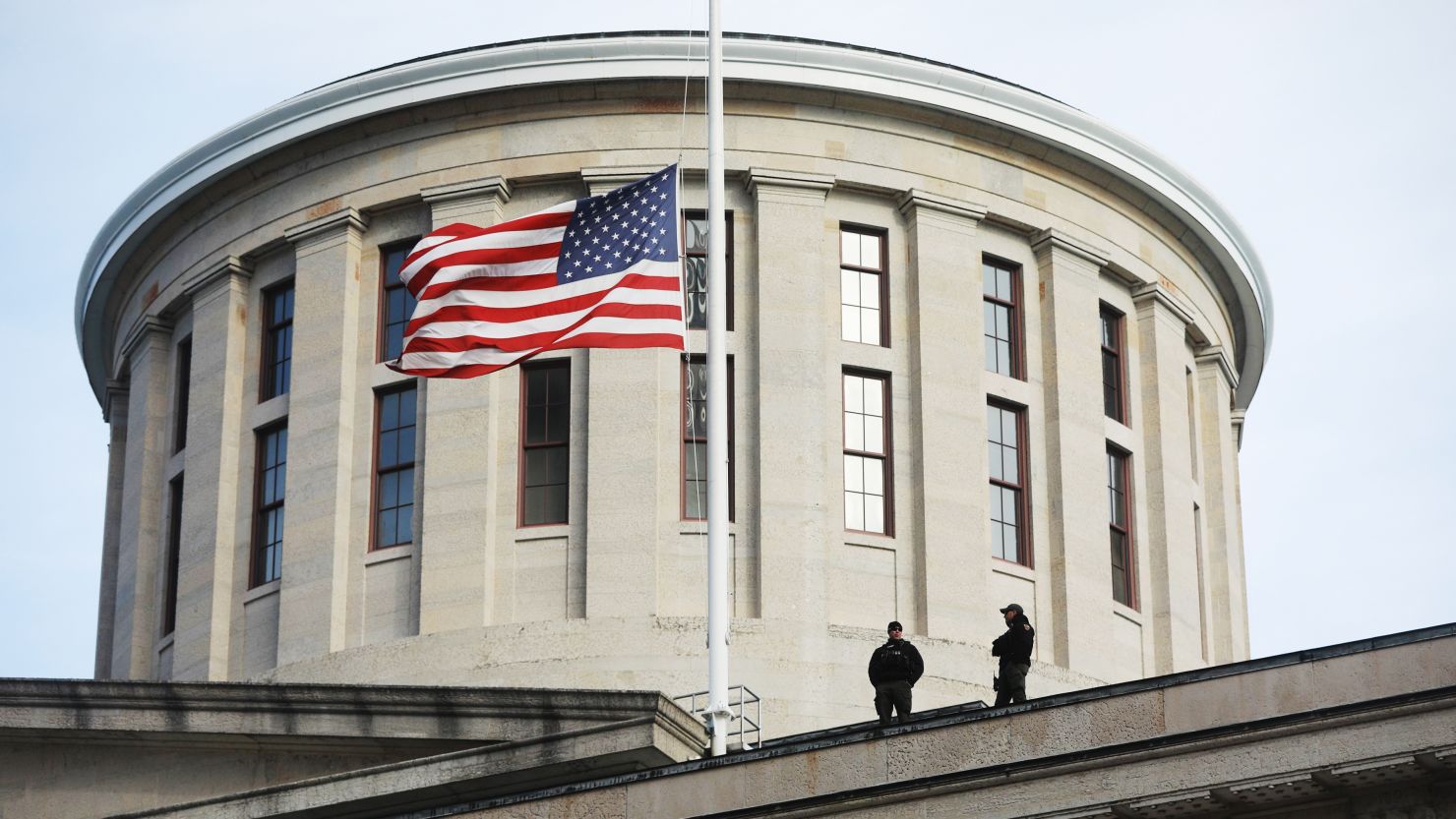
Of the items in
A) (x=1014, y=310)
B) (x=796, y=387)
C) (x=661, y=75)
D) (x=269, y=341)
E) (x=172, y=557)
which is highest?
(x=661, y=75)

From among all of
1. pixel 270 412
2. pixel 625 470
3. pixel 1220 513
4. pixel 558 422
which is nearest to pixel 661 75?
pixel 558 422

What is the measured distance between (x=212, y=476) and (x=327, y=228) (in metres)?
4.27

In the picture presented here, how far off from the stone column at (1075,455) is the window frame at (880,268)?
2663mm

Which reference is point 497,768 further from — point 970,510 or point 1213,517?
point 1213,517

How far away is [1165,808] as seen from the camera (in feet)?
80.4

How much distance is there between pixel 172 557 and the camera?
151ft

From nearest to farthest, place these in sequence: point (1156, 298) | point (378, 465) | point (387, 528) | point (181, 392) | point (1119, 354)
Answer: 1. point (387, 528)
2. point (378, 465)
3. point (1119, 354)
4. point (1156, 298)
5. point (181, 392)

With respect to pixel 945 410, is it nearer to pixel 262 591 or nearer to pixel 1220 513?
pixel 1220 513

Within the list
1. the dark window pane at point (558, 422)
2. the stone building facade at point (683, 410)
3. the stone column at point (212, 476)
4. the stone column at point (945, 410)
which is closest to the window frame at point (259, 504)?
the stone building facade at point (683, 410)

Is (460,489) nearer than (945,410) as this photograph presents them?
Yes

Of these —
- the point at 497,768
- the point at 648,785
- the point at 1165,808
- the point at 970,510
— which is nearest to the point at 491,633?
the point at 970,510

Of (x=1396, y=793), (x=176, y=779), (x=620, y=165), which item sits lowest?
(x=1396, y=793)

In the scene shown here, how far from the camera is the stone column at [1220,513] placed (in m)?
48.5

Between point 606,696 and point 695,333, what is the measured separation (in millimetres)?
11869
